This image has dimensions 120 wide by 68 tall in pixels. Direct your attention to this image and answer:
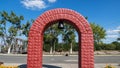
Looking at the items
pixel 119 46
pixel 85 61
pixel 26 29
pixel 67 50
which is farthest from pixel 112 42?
pixel 85 61

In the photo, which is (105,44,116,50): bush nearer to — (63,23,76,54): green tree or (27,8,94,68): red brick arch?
(63,23,76,54): green tree

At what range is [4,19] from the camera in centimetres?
4381

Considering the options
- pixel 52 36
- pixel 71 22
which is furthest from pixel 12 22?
pixel 71 22

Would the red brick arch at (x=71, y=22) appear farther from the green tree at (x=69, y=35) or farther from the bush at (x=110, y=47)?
the bush at (x=110, y=47)

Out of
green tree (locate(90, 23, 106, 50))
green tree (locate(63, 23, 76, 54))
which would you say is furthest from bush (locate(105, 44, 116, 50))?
green tree (locate(63, 23, 76, 54))

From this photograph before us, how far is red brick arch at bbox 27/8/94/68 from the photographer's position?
11914 millimetres

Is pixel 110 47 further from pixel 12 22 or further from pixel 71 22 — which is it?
pixel 71 22

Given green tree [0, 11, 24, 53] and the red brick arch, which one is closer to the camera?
the red brick arch

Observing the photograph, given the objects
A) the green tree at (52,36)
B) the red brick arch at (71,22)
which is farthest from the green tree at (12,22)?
the red brick arch at (71,22)

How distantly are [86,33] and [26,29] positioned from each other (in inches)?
1338

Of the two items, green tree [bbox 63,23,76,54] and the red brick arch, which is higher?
green tree [bbox 63,23,76,54]

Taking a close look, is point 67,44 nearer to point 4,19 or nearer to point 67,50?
point 67,50

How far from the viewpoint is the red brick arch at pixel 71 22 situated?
469 inches

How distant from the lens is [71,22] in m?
12.0
